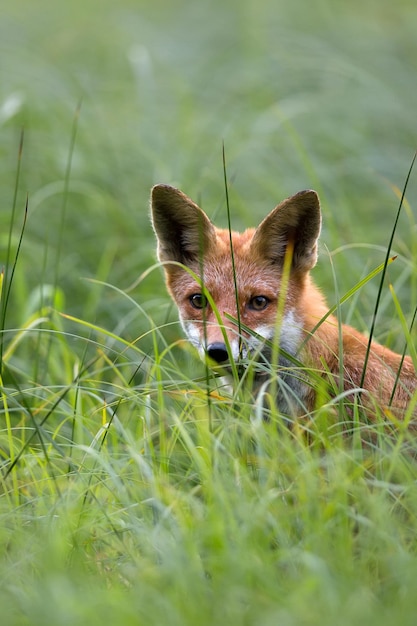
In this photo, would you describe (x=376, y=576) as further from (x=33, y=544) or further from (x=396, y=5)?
(x=396, y=5)

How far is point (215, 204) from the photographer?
25.5 feet

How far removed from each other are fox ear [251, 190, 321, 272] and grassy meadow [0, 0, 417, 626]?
16.1 inches

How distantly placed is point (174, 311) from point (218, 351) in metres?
2.25

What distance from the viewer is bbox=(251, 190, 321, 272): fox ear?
4867 millimetres

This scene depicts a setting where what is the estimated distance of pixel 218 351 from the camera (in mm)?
4426

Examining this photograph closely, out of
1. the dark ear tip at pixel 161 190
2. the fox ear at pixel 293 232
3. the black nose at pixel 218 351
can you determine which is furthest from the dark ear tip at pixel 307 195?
the black nose at pixel 218 351

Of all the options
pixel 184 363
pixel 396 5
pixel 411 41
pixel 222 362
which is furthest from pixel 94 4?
pixel 222 362

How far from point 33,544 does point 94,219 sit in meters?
4.75

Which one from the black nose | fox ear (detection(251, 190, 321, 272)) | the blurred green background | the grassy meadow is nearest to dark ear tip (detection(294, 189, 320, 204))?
fox ear (detection(251, 190, 321, 272))

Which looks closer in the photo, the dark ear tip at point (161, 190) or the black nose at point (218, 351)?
the black nose at point (218, 351)

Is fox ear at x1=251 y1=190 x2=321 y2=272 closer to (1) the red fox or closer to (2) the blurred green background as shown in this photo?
(1) the red fox

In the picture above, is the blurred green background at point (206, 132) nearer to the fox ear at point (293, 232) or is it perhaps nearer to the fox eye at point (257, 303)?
the fox ear at point (293, 232)

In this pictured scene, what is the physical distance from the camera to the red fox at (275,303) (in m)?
4.63

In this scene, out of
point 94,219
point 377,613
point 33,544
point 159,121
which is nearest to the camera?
point 377,613
